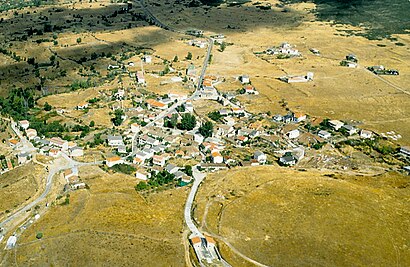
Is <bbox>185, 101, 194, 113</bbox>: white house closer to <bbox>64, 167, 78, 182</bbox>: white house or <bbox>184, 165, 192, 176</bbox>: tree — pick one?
<bbox>184, 165, 192, 176</bbox>: tree

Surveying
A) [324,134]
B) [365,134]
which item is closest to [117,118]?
[324,134]

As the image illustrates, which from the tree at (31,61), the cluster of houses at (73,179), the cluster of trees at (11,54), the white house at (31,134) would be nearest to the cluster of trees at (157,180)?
the cluster of houses at (73,179)

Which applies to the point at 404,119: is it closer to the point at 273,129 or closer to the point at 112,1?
the point at 273,129

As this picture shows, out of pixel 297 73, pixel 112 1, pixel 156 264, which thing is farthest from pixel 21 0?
pixel 156 264

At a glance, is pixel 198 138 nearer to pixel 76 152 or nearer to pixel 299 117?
pixel 76 152

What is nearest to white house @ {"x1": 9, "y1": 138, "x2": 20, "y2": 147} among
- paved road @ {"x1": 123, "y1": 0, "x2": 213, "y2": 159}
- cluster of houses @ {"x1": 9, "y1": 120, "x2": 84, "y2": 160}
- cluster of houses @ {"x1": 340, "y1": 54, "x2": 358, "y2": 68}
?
cluster of houses @ {"x1": 9, "y1": 120, "x2": 84, "y2": 160}

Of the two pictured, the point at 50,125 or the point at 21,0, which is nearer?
the point at 50,125
